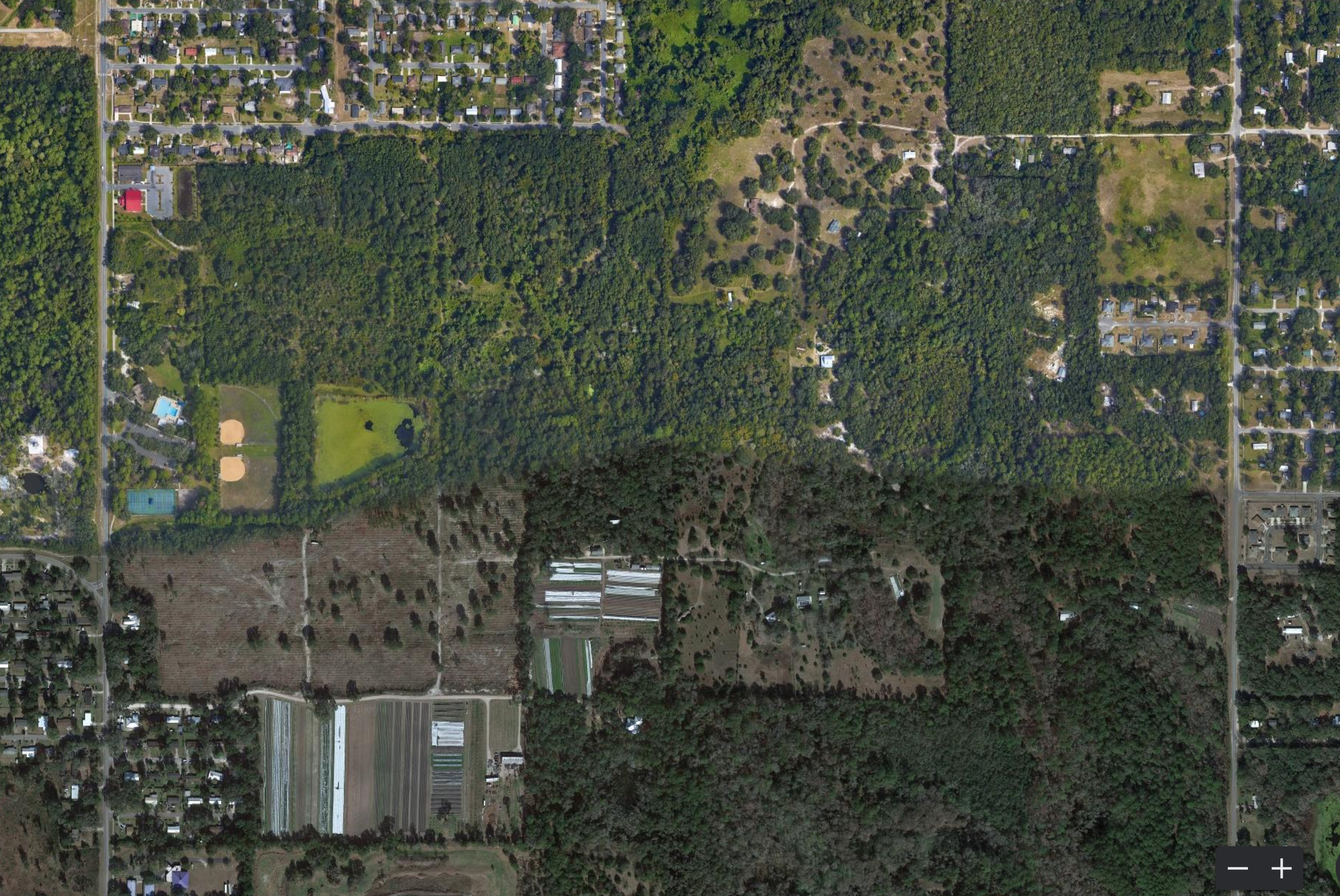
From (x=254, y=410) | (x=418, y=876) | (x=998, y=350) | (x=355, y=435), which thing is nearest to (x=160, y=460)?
(x=254, y=410)

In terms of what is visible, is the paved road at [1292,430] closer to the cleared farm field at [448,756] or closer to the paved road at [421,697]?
the paved road at [421,697]

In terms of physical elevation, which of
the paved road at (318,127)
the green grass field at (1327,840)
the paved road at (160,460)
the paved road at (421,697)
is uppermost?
the paved road at (318,127)

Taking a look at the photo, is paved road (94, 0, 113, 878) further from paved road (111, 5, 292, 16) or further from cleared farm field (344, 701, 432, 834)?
cleared farm field (344, 701, 432, 834)

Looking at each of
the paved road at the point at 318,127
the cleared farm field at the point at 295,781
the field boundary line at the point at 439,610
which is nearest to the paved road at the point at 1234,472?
the paved road at the point at 318,127

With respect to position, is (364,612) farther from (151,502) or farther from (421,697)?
(151,502)

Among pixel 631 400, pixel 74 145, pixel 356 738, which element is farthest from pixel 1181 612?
pixel 74 145

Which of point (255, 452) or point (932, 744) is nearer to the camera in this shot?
point (932, 744)

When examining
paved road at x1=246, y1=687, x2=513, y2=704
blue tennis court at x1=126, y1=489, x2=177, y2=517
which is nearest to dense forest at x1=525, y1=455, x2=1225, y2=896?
paved road at x1=246, y1=687, x2=513, y2=704
